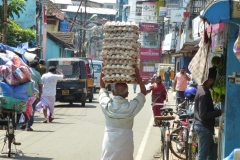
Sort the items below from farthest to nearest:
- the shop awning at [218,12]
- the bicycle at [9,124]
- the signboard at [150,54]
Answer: the signboard at [150,54] < the bicycle at [9,124] < the shop awning at [218,12]

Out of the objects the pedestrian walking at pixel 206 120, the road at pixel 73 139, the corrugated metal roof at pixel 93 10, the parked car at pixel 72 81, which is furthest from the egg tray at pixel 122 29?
the corrugated metal roof at pixel 93 10

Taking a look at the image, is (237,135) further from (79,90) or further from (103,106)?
(79,90)

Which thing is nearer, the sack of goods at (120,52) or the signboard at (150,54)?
the sack of goods at (120,52)

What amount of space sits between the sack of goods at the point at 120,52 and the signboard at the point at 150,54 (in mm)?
66980

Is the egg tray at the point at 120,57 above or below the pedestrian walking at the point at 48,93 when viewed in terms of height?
above

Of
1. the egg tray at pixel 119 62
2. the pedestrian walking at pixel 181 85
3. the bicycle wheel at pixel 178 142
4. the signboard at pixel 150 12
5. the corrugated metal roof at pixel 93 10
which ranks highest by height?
the corrugated metal roof at pixel 93 10

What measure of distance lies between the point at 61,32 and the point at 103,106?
4649 cm

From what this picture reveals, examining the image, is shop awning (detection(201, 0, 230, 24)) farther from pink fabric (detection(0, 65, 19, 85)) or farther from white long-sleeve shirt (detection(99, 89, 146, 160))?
pink fabric (detection(0, 65, 19, 85))

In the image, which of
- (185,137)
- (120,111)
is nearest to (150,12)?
(185,137)

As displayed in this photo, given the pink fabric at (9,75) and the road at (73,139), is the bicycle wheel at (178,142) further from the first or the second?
the pink fabric at (9,75)

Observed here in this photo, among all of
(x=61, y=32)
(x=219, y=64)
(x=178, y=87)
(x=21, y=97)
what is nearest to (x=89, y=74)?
(x=178, y=87)

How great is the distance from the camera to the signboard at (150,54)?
74844 mm

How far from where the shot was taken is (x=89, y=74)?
27891 millimetres

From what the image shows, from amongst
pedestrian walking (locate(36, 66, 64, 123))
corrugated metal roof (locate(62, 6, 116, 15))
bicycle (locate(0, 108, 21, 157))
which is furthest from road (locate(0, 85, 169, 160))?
corrugated metal roof (locate(62, 6, 116, 15))
